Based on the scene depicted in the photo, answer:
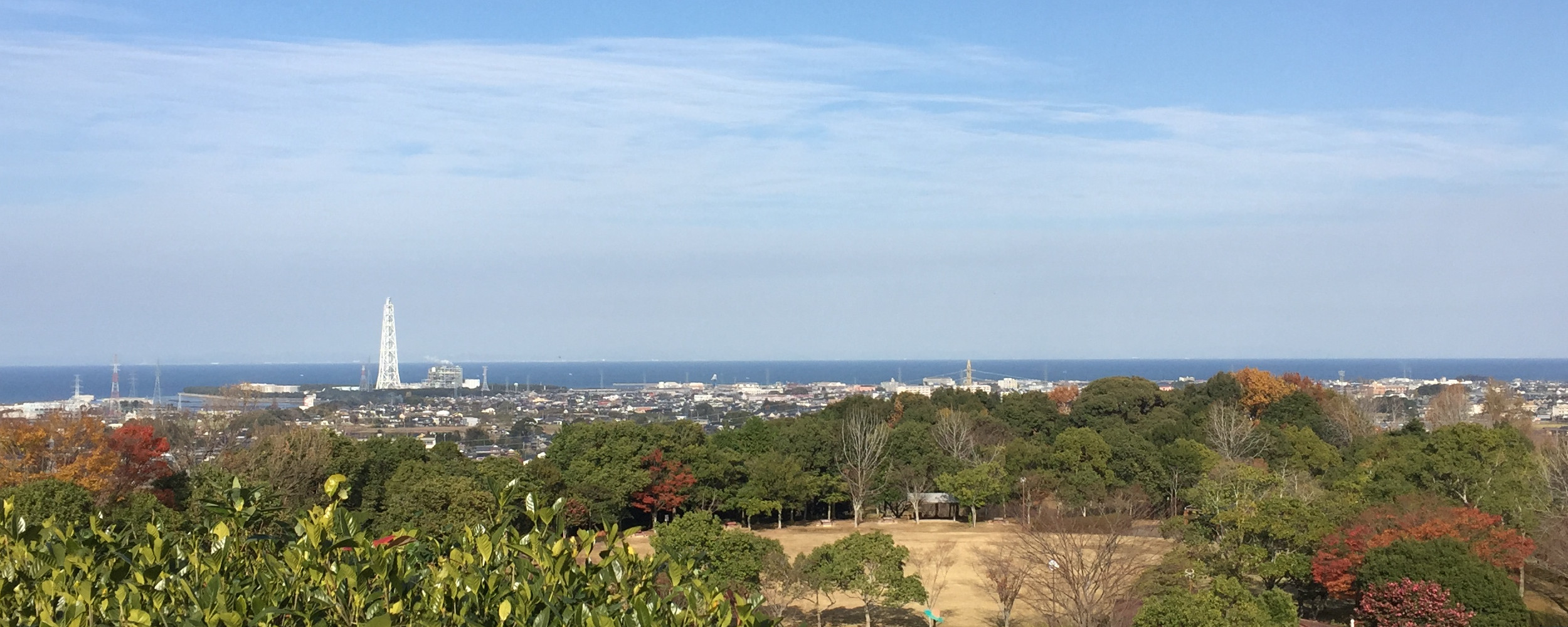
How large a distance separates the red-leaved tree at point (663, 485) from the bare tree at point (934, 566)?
6674mm

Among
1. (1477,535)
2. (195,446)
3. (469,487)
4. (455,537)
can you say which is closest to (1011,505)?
(1477,535)

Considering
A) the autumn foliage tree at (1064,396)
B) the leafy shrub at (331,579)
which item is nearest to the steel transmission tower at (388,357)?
the autumn foliage tree at (1064,396)

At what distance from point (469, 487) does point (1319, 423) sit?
31840 millimetres

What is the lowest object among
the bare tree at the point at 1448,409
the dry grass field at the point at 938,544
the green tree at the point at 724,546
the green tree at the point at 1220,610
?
the dry grass field at the point at 938,544

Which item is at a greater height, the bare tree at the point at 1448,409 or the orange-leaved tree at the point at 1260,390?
the orange-leaved tree at the point at 1260,390

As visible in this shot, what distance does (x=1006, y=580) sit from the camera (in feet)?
64.6

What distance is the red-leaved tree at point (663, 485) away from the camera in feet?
98.3

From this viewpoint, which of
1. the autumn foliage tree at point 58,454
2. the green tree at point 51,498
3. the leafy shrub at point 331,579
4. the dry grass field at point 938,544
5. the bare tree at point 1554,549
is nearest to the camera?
the leafy shrub at point 331,579

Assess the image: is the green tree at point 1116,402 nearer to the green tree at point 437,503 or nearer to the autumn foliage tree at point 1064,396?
the autumn foliage tree at point 1064,396

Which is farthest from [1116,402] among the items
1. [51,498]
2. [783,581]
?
[51,498]

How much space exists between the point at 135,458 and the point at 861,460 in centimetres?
1884

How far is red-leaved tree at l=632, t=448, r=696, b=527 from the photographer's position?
29969 millimetres

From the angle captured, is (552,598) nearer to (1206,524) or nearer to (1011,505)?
(1206,524)

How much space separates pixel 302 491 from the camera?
2575 centimetres
